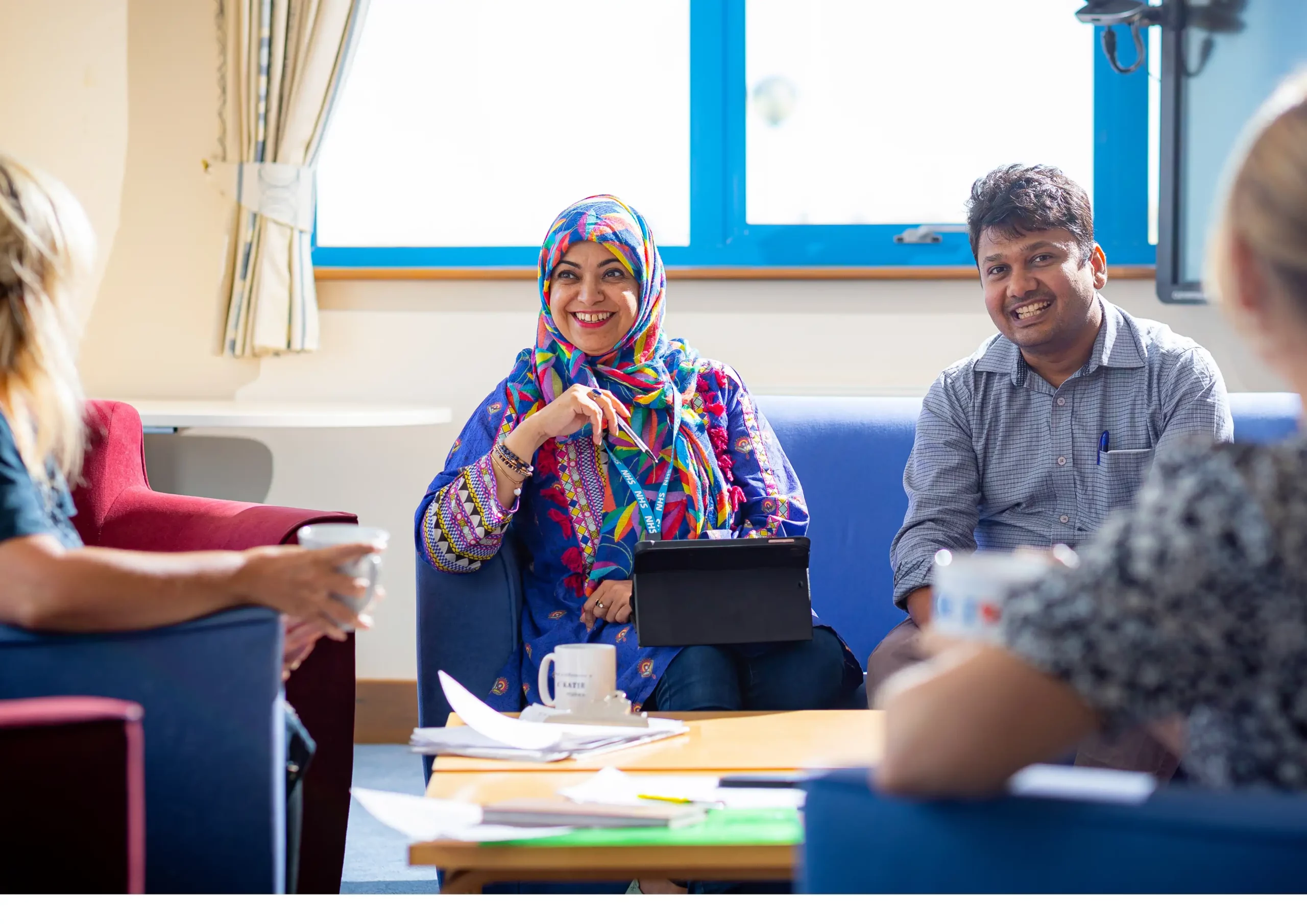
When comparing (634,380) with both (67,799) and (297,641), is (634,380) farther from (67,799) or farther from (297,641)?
(67,799)

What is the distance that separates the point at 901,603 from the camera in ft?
7.10

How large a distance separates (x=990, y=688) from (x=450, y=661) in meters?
1.44

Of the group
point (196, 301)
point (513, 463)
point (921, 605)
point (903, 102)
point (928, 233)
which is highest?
point (903, 102)

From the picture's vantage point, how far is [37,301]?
1293mm

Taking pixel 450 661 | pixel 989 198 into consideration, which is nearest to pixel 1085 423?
pixel 989 198

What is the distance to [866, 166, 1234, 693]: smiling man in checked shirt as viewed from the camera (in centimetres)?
211

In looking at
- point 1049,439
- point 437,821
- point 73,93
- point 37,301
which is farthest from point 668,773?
point 73,93

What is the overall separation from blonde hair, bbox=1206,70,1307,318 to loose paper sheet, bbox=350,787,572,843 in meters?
0.75

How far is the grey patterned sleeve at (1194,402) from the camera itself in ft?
6.89

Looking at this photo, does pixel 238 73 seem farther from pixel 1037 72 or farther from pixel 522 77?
pixel 1037 72

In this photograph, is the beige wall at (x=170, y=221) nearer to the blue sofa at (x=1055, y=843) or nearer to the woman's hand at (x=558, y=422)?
the woman's hand at (x=558, y=422)

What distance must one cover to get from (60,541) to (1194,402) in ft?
5.71

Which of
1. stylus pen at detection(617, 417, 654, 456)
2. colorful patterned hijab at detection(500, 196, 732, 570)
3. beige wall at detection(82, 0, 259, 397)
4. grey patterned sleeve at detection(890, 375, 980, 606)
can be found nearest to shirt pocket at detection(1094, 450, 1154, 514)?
grey patterned sleeve at detection(890, 375, 980, 606)

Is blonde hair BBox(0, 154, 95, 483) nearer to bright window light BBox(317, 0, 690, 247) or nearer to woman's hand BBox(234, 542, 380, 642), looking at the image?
woman's hand BBox(234, 542, 380, 642)
